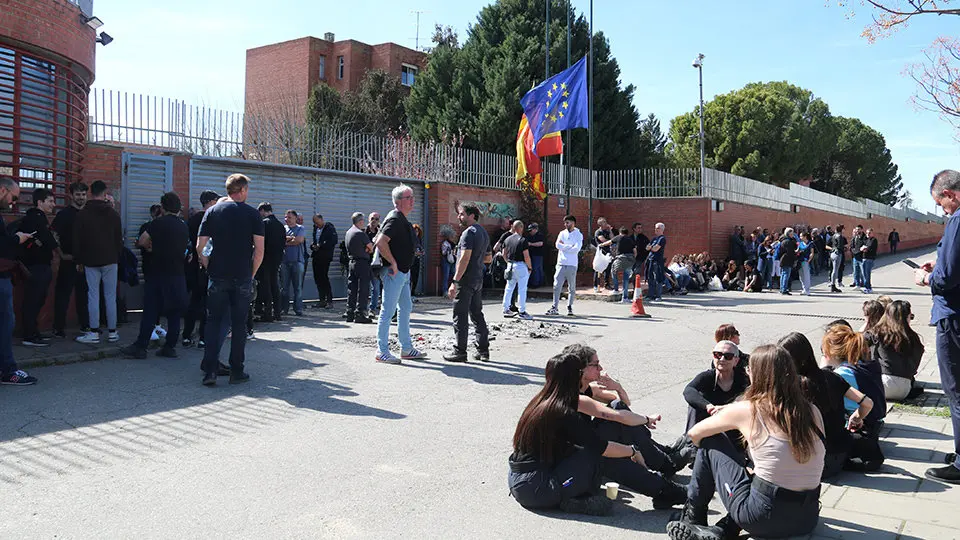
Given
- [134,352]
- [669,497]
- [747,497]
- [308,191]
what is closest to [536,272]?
[308,191]

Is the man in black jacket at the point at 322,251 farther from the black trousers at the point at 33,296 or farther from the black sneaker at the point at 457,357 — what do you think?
the black sneaker at the point at 457,357

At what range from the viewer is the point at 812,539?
380cm

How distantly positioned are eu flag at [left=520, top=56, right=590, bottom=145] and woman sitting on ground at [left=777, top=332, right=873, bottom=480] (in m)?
15.9

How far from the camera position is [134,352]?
8.47 metres

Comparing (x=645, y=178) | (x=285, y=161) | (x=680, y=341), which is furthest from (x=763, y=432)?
(x=645, y=178)

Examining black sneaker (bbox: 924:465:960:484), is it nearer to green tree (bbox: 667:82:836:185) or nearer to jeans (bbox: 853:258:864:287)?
jeans (bbox: 853:258:864:287)

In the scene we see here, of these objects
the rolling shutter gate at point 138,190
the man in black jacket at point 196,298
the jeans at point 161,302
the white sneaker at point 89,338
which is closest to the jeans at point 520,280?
the man in black jacket at point 196,298

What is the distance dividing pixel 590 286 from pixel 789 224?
1500 cm

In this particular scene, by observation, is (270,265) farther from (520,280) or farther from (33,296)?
(520,280)

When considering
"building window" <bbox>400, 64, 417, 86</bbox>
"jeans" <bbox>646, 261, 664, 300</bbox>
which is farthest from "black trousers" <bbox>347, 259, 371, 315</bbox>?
"building window" <bbox>400, 64, 417, 86</bbox>

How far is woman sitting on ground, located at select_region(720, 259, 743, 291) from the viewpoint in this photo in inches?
885

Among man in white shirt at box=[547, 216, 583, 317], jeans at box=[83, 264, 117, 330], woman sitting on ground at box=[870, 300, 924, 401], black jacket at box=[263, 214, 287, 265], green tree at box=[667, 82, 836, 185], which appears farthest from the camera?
green tree at box=[667, 82, 836, 185]

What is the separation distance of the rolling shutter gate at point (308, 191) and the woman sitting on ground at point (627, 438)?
35.5 feet

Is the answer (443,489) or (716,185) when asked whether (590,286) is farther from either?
(443,489)
